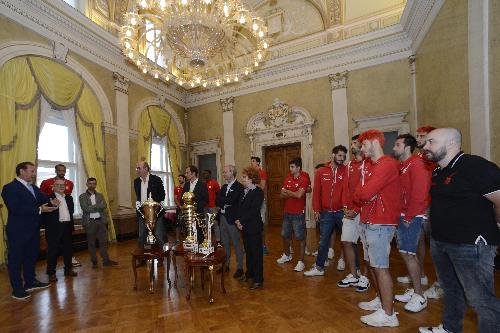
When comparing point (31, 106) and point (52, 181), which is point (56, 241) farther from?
point (31, 106)

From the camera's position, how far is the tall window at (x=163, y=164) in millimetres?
9258

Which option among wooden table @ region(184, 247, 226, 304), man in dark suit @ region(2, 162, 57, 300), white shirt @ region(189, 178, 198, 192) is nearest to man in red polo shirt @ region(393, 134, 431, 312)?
wooden table @ region(184, 247, 226, 304)

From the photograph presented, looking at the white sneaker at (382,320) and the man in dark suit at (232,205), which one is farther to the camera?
the man in dark suit at (232,205)

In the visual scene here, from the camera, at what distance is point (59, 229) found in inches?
171

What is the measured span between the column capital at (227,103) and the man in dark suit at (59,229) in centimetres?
606

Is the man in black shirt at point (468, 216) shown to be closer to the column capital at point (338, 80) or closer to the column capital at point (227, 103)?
the column capital at point (338, 80)

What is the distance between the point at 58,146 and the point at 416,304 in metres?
6.90

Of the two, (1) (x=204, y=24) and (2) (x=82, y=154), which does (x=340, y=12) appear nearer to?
(1) (x=204, y=24)

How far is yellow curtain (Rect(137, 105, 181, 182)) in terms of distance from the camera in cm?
846

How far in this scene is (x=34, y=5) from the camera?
5688 mm

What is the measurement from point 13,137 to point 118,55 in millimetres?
3456

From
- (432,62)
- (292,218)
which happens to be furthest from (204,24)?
(432,62)

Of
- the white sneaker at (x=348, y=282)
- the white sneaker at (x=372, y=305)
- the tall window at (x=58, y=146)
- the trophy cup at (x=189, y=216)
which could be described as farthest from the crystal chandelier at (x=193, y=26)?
the white sneaker at (x=372, y=305)

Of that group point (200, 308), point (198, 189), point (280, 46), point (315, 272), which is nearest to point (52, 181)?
point (198, 189)
